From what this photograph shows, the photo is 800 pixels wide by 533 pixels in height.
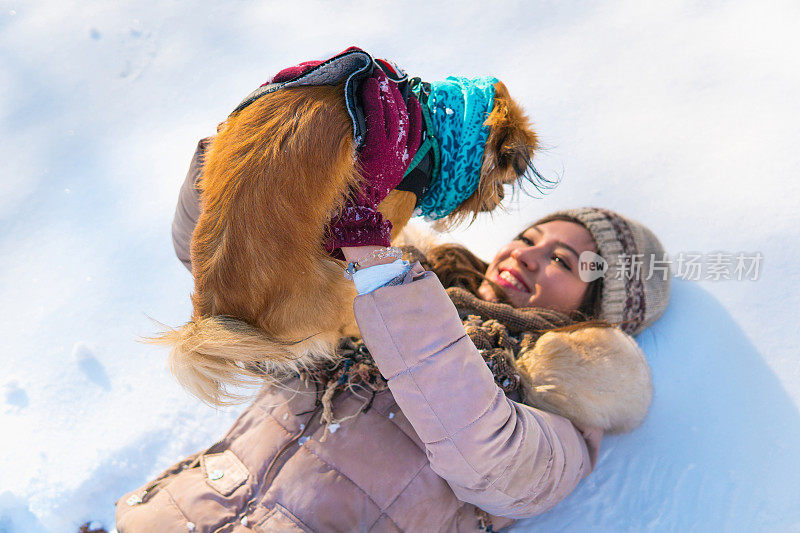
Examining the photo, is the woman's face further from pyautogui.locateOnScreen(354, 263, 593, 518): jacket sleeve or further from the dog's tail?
the dog's tail

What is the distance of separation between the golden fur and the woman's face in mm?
778

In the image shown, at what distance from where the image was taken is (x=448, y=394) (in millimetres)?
875

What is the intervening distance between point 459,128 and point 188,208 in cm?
77

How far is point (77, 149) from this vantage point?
7.21 ft

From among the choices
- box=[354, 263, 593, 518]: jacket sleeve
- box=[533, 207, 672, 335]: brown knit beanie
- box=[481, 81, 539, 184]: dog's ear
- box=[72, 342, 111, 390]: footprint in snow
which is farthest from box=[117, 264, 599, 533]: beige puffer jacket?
box=[72, 342, 111, 390]: footprint in snow

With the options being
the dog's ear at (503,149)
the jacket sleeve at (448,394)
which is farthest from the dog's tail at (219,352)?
the dog's ear at (503,149)

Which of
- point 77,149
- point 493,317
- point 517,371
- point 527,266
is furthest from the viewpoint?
point 77,149

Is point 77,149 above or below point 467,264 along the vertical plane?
above

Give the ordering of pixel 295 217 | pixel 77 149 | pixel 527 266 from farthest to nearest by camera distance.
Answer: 1. pixel 77 149
2. pixel 527 266
3. pixel 295 217

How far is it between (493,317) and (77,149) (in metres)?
2.00

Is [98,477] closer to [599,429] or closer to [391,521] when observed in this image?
[391,521]

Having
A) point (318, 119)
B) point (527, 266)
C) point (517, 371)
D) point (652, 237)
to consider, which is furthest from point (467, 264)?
point (318, 119)

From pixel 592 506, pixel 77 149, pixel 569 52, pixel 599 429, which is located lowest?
pixel 592 506

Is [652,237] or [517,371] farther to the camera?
[652,237]
